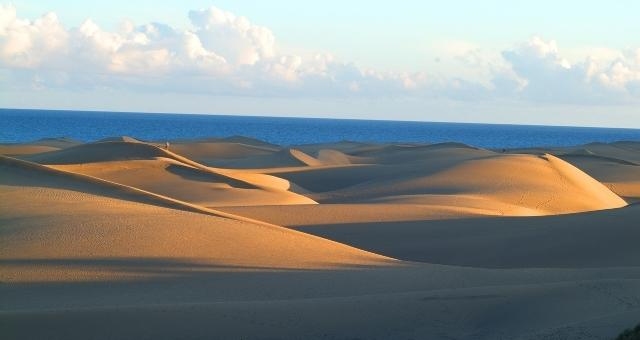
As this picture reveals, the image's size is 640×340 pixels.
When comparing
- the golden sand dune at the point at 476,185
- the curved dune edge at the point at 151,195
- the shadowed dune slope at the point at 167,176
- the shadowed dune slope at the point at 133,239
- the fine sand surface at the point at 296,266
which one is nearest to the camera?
the fine sand surface at the point at 296,266

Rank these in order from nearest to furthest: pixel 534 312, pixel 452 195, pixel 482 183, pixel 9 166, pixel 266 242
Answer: pixel 534 312 < pixel 266 242 < pixel 9 166 < pixel 452 195 < pixel 482 183

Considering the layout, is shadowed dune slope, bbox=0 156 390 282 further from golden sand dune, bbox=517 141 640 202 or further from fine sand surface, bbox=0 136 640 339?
golden sand dune, bbox=517 141 640 202

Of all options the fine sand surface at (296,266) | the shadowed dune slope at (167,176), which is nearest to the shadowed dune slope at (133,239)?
the fine sand surface at (296,266)

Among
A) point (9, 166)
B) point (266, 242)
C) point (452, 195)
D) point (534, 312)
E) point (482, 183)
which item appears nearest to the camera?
point (534, 312)

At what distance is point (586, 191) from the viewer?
30531 millimetres

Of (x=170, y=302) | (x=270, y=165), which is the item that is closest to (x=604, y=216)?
(x=170, y=302)

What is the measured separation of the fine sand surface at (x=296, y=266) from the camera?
957 centimetres

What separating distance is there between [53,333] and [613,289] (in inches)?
222

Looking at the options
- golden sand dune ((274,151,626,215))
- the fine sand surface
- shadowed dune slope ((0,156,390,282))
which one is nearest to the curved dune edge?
the fine sand surface

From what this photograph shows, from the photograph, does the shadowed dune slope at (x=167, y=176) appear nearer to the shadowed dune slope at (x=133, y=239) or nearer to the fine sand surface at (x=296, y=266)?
the fine sand surface at (x=296, y=266)

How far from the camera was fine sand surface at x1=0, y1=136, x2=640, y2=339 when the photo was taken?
9570 mm

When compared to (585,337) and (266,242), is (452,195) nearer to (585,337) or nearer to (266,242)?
(266,242)

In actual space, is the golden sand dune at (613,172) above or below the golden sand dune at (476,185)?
below

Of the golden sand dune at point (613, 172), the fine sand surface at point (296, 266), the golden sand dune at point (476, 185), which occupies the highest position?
the fine sand surface at point (296, 266)
